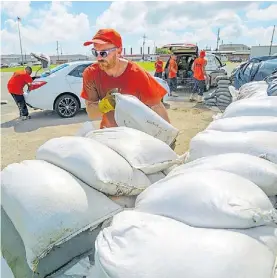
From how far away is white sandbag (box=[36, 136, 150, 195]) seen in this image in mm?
1381

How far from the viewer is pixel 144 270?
922 millimetres

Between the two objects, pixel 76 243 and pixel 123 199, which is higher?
pixel 123 199

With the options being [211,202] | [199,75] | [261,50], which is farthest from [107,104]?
[261,50]

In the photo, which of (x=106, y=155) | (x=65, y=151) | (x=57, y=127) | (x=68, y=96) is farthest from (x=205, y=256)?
(x=68, y=96)

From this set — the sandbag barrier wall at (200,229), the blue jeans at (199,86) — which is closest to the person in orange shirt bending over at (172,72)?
the blue jeans at (199,86)

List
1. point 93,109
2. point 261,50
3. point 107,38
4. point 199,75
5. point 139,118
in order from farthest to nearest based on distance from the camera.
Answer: point 261,50 < point 199,75 < point 93,109 < point 107,38 < point 139,118

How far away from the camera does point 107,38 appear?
2.23m

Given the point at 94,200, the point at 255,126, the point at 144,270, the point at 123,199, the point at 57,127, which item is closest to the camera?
the point at 144,270

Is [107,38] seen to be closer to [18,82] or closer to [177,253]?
[177,253]

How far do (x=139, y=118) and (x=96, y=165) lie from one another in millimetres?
762

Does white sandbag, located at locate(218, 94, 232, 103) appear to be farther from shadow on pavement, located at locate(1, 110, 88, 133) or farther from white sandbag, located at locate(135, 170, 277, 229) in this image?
white sandbag, located at locate(135, 170, 277, 229)

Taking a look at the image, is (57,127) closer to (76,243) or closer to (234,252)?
(76,243)

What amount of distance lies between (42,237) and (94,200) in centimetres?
25

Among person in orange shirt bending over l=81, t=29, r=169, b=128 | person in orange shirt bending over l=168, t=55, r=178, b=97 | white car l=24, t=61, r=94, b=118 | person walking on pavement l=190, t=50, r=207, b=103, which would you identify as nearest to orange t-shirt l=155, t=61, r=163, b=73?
person in orange shirt bending over l=168, t=55, r=178, b=97
